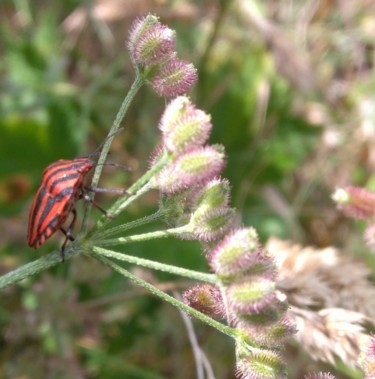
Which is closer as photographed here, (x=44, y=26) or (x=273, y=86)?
(x=273, y=86)

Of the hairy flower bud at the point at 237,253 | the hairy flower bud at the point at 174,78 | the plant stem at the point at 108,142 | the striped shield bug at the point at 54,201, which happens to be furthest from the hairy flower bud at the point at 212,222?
the hairy flower bud at the point at 174,78

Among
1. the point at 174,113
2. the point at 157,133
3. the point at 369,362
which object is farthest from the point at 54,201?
the point at 157,133

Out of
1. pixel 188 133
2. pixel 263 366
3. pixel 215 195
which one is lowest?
pixel 263 366

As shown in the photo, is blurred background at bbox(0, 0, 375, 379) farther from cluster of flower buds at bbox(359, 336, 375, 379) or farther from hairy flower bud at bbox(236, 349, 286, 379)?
hairy flower bud at bbox(236, 349, 286, 379)

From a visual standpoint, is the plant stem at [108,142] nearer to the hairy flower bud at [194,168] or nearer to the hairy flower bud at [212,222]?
the hairy flower bud at [194,168]

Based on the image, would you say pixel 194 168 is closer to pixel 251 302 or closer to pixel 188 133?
pixel 188 133

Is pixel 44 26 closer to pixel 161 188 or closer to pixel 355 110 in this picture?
pixel 355 110

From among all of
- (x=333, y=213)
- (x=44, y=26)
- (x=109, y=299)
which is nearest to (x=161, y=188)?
(x=109, y=299)
